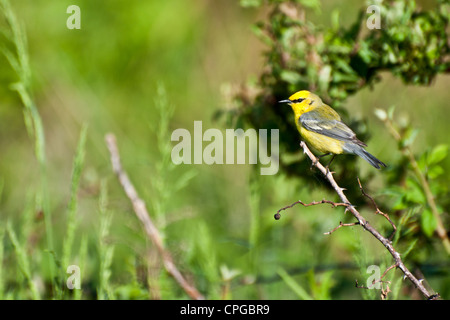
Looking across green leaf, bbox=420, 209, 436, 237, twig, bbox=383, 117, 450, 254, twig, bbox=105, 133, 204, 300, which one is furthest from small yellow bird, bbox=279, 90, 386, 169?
twig, bbox=105, 133, 204, 300

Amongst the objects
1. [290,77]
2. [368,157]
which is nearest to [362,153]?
[368,157]

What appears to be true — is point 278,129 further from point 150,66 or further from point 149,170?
point 150,66

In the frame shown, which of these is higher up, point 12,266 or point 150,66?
point 150,66

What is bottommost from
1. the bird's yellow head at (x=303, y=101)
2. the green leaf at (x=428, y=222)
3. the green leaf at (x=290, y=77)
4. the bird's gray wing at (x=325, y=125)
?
the green leaf at (x=428, y=222)

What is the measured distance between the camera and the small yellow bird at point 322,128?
7.53ft

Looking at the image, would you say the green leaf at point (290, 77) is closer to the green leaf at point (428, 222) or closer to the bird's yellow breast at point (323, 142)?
the bird's yellow breast at point (323, 142)

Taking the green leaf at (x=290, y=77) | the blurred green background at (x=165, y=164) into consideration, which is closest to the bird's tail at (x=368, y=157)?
the blurred green background at (x=165, y=164)

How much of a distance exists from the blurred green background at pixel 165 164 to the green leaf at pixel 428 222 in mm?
318

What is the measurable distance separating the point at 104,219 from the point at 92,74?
2917mm

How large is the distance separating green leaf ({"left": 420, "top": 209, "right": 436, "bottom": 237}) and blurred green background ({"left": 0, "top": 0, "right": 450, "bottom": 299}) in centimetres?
32

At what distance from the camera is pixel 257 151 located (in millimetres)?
2539

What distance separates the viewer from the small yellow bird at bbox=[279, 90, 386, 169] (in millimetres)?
2295
